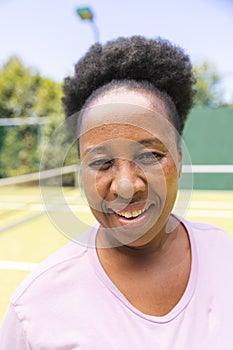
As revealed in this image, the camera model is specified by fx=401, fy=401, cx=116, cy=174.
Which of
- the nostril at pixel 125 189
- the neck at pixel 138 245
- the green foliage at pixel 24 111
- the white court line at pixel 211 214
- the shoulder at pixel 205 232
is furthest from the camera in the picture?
the green foliage at pixel 24 111

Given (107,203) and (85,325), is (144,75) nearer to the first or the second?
(107,203)

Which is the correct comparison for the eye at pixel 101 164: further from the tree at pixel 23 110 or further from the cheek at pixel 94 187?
the tree at pixel 23 110

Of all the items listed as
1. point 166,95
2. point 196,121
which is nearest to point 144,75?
point 166,95

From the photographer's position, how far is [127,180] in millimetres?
737

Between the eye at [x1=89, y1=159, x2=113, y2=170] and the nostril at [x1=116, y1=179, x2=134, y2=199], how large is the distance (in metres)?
0.05

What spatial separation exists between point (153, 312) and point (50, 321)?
0.70 feet

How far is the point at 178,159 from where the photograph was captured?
2.90 ft

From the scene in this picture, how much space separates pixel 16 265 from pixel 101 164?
3.75 meters

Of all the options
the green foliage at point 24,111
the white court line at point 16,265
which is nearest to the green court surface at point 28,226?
the white court line at point 16,265

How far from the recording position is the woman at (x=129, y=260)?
0.77 meters

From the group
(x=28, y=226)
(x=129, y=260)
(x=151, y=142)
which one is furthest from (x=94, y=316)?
(x=28, y=226)

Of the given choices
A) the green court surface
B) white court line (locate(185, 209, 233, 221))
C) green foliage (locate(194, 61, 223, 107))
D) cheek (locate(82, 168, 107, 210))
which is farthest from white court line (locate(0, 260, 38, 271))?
green foliage (locate(194, 61, 223, 107))

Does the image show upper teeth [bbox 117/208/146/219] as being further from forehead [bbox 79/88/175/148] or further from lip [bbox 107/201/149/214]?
forehead [bbox 79/88/175/148]

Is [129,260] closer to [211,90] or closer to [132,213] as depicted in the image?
[132,213]
